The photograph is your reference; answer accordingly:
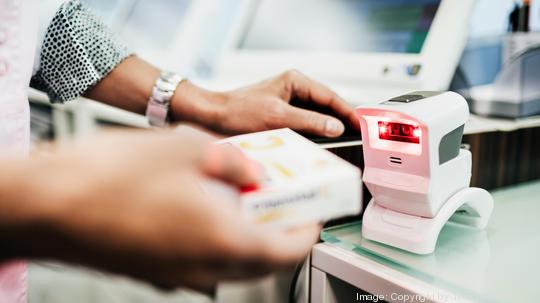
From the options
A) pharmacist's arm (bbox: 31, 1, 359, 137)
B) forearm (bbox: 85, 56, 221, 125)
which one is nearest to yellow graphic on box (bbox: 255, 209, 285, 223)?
pharmacist's arm (bbox: 31, 1, 359, 137)

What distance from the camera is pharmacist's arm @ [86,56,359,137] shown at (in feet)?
2.20

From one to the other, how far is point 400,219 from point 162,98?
466mm

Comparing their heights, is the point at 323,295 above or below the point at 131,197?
below

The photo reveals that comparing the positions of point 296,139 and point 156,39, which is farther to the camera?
point 156,39

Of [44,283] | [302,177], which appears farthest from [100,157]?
[44,283]

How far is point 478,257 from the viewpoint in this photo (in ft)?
1.85

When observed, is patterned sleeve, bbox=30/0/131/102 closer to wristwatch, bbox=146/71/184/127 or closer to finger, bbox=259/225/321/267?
wristwatch, bbox=146/71/184/127

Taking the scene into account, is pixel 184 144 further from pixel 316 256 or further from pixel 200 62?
pixel 200 62

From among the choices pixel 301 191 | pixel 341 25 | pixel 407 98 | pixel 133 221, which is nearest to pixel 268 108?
pixel 407 98

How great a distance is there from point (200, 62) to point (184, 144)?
5.04 feet

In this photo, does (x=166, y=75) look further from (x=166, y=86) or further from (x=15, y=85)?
(x=15, y=85)

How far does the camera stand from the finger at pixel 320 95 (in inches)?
A: 28.4

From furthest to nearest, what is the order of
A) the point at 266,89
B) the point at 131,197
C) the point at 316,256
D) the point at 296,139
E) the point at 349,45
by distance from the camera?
the point at 349,45 < the point at 266,89 < the point at 316,256 < the point at 296,139 < the point at 131,197

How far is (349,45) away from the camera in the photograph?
1.33 m
